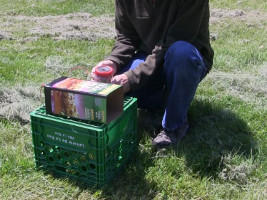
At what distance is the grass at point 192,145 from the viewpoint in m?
2.30

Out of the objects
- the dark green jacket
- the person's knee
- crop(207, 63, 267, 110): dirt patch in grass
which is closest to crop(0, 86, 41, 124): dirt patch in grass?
the dark green jacket

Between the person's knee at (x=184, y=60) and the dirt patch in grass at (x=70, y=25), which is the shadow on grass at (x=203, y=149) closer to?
the person's knee at (x=184, y=60)

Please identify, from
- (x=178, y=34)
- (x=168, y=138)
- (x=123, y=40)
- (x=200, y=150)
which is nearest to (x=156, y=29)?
(x=178, y=34)

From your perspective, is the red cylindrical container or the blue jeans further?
the blue jeans

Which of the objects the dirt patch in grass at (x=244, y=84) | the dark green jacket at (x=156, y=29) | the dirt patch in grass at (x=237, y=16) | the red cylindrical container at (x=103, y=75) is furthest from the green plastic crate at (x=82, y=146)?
the dirt patch in grass at (x=237, y=16)

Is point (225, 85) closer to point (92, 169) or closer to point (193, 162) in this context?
point (193, 162)

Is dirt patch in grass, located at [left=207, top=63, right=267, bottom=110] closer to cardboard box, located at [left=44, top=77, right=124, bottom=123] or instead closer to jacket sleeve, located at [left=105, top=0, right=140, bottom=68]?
jacket sleeve, located at [left=105, top=0, right=140, bottom=68]

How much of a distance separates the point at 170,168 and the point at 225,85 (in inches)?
59.7

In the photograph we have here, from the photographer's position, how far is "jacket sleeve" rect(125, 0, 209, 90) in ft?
8.66

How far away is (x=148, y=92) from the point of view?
10.2 feet

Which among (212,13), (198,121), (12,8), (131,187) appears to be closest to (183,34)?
(198,121)

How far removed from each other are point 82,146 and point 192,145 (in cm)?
89

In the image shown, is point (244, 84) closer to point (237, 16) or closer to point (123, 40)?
point (123, 40)

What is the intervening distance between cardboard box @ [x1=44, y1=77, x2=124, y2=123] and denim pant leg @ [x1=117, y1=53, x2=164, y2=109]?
2.61 feet
